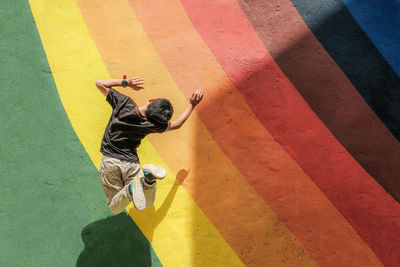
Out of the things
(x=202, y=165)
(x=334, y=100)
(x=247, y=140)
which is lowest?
(x=334, y=100)

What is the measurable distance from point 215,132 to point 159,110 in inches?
50.3

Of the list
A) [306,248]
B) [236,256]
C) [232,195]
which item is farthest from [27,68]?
[306,248]

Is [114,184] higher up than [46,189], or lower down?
lower down

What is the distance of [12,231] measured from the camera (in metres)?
3.92

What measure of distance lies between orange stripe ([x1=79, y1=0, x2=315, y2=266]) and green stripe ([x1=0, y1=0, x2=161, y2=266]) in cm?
82

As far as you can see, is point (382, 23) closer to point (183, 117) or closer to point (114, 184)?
point (183, 117)

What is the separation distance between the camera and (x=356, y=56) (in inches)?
164

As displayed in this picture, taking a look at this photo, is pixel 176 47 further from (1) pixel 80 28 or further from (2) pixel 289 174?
(2) pixel 289 174

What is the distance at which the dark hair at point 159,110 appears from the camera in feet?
10.0

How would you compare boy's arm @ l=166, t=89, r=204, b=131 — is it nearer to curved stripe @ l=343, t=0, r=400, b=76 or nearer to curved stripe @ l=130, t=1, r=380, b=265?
curved stripe @ l=130, t=1, r=380, b=265

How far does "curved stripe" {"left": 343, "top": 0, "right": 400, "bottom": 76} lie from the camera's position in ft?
13.6

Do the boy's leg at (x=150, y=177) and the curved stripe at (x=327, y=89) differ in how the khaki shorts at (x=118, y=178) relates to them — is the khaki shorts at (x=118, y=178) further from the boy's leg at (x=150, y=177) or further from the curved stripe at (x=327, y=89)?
the curved stripe at (x=327, y=89)

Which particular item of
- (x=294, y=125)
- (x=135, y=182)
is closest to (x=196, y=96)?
(x=135, y=182)

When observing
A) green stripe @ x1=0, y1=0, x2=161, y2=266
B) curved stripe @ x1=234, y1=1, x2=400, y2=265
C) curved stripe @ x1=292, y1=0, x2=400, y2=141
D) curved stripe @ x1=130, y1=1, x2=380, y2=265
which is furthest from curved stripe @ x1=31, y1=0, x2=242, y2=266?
curved stripe @ x1=292, y1=0, x2=400, y2=141
